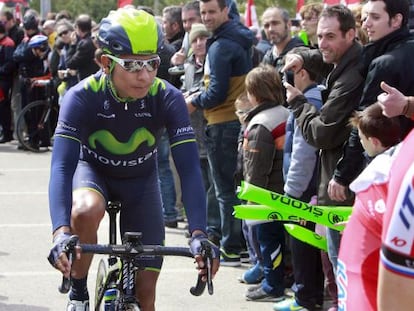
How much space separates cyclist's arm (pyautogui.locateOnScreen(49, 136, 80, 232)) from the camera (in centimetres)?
400

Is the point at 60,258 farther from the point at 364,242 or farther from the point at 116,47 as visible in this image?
the point at 364,242

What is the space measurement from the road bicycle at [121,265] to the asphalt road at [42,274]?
215 cm

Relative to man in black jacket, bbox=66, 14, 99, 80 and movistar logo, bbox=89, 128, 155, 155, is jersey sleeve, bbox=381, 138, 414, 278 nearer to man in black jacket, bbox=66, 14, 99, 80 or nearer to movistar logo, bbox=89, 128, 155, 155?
movistar logo, bbox=89, 128, 155, 155

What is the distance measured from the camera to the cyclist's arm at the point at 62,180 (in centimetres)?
400

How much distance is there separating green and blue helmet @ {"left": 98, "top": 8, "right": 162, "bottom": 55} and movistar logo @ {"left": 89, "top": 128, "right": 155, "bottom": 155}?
0.50 metres

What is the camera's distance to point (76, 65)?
13578 millimetres

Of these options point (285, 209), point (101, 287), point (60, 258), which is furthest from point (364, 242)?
point (285, 209)

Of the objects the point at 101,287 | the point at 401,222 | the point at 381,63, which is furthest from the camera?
the point at 381,63

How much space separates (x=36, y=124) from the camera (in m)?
15.6

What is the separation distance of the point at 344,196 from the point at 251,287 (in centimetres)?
171

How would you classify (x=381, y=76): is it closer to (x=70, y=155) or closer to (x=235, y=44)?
(x=70, y=155)

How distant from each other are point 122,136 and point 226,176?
357 cm

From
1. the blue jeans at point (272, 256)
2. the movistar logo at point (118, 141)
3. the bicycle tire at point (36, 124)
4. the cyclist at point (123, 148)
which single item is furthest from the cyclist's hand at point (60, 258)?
the bicycle tire at point (36, 124)

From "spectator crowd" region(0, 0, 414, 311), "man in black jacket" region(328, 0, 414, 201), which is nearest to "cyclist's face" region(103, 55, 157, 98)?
"spectator crowd" region(0, 0, 414, 311)
